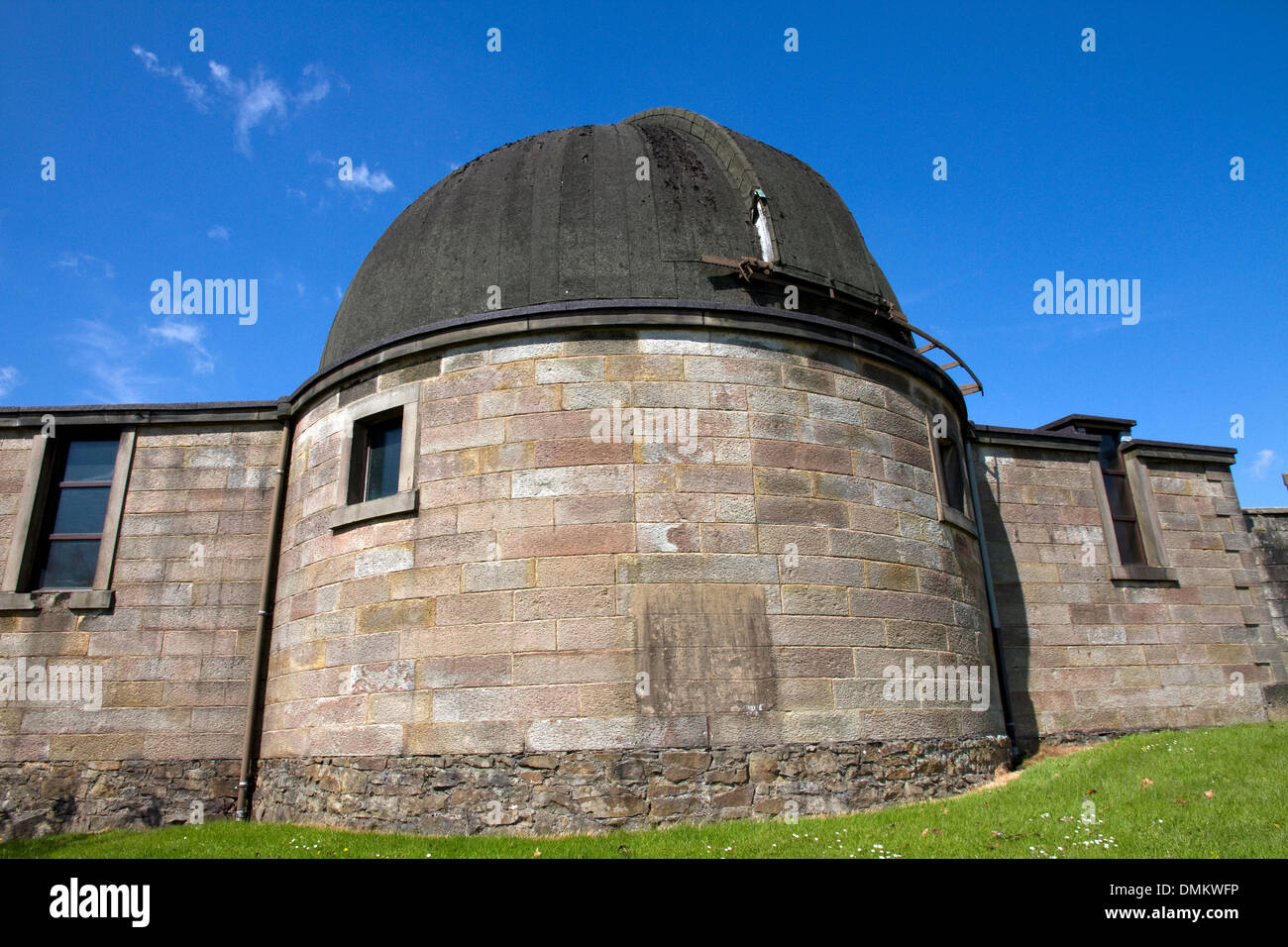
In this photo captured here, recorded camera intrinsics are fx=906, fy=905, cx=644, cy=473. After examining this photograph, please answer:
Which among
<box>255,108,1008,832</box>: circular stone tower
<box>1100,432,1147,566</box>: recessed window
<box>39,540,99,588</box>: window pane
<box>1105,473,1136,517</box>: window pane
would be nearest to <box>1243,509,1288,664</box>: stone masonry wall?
<box>1100,432,1147,566</box>: recessed window

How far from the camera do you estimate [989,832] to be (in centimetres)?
724

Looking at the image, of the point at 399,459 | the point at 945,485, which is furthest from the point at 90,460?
the point at 945,485

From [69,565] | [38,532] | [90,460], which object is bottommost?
[69,565]

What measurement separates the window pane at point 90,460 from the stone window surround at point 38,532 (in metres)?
0.17

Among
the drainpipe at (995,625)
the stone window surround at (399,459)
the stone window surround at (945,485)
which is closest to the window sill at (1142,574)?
the drainpipe at (995,625)

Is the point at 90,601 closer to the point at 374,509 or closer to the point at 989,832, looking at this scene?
the point at 374,509

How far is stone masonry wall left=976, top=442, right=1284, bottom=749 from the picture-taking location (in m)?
12.5

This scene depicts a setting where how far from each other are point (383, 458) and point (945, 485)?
22.0ft

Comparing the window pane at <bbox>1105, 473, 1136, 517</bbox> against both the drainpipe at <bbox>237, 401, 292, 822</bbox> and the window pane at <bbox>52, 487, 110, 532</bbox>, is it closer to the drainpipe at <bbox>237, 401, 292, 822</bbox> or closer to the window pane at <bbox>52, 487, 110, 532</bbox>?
the drainpipe at <bbox>237, 401, 292, 822</bbox>

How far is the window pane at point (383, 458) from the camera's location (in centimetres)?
999

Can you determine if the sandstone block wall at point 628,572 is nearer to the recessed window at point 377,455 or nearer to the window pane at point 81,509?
the recessed window at point 377,455

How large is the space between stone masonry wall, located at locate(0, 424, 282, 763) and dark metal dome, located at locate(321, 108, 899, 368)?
84.7 inches
